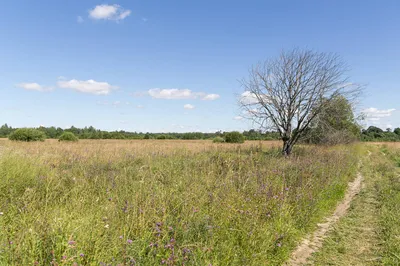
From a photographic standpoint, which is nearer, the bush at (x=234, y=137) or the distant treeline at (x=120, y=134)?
the distant treeline at (x=120, y=134)

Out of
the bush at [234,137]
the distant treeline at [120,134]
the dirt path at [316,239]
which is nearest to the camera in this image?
the dirt path at [316,239]

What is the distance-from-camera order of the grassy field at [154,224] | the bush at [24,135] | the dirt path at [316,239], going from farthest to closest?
the bush at [24,135], the dirt path at [316,239], the grassy field at [154,224]

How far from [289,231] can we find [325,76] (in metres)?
13.7

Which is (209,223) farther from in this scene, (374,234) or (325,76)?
(325,76)

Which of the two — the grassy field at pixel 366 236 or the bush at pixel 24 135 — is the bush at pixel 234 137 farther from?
the grassy field at pixel 366 236

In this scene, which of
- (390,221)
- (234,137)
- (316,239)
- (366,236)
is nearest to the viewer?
(316,239)

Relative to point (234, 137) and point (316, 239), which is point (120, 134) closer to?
point (234, 137)

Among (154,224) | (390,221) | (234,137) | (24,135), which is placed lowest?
(390,221)

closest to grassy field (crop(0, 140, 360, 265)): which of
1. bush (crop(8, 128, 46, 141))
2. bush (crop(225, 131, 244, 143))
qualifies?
bush (crop(8, 128, 46, 141))

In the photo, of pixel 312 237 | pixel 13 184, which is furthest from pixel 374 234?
pixel 13 184

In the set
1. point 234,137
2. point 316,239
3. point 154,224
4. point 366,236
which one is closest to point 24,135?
point 234,137

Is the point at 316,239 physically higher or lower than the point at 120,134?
lower

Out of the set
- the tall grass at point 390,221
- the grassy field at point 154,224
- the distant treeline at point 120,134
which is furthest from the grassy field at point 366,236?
the distant treeline at point 120,134

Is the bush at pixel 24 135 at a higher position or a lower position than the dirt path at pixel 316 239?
higher
